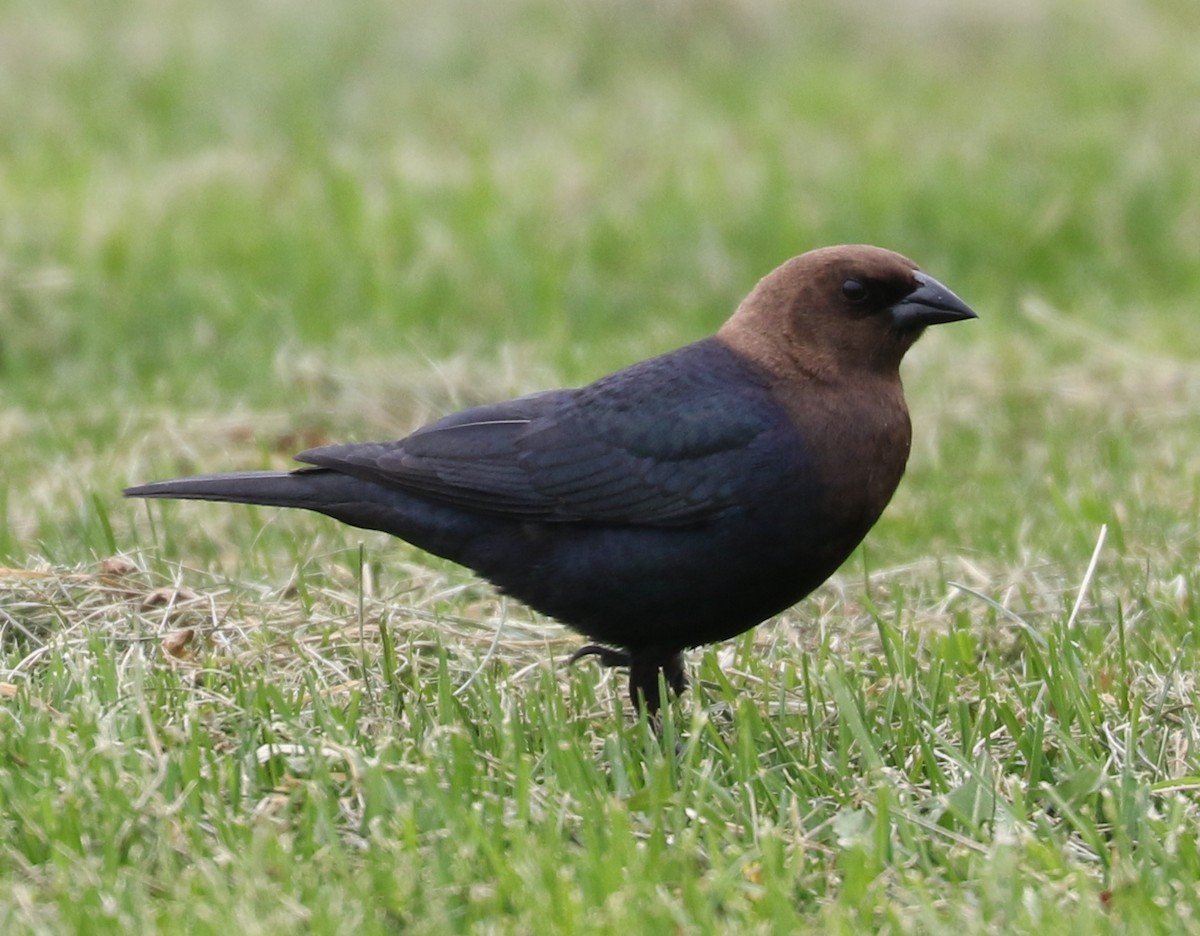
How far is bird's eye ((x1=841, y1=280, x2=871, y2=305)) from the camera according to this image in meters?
4.34

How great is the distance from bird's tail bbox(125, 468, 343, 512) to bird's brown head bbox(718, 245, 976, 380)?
0.97 metres

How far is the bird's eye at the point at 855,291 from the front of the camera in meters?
4.34

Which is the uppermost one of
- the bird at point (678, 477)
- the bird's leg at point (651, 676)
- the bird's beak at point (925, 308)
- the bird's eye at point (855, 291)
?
the bird's eye at point (855, 291)

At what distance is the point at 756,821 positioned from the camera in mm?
3479

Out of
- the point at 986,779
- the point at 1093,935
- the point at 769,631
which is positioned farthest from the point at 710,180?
the point at 1093,935

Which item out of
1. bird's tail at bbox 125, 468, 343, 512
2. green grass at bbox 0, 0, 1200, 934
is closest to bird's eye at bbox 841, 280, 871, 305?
green grass at bbox 0, 0, 1200, 934

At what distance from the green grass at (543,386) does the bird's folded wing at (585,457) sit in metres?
0.36

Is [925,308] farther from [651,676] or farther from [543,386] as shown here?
[543,386]

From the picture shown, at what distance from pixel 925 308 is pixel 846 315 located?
177mm

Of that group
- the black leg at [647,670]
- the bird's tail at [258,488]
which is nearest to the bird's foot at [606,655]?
the black leg at [647,670]

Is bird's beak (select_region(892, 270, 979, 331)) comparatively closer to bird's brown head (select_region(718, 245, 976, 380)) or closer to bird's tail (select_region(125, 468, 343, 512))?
bird's brown head (select_region(718, 245, 976, 380))

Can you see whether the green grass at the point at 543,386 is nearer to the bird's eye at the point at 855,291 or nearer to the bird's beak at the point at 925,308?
the bird's beak at the point at 925,308

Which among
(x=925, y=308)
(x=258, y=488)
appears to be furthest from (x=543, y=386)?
(x=925, y=308)

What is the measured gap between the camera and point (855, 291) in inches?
171
